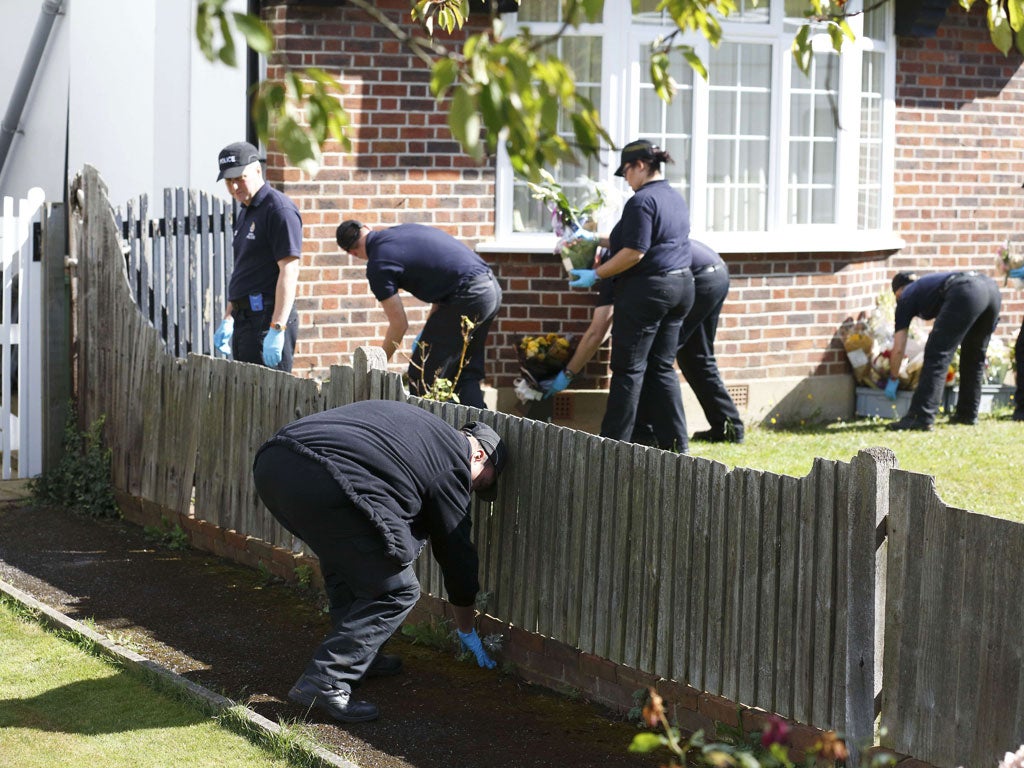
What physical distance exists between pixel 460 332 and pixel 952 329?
3.98 metres

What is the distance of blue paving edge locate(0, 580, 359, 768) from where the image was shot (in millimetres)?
4965

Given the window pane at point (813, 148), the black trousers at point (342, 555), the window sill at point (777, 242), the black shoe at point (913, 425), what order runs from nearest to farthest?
the black trousers at point (342, 555) < the window sill at point (777, 242) < the black shoe at point (913, 425) < the window pane at point (813, 148)

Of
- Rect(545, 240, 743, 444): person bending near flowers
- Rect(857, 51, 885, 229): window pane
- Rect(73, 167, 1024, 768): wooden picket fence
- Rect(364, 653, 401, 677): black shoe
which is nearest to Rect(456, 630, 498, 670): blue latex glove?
Rect(73, 167, 1024, 768): wooden picket fence

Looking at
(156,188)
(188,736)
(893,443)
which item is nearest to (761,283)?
(893,443)

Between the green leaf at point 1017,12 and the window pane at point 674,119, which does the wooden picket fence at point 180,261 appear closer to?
the window pane at point 674,119

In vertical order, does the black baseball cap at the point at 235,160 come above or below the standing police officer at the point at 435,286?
above

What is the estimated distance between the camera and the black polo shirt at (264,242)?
820 cm

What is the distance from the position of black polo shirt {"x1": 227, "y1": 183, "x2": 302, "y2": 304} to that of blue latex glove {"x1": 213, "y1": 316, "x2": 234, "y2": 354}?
0.68ft

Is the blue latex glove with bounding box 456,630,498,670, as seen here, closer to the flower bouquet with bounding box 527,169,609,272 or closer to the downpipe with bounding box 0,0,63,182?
the flower bouquet with bounding box 527,169,609,272

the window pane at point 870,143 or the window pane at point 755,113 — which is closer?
the window pane at point 755,113

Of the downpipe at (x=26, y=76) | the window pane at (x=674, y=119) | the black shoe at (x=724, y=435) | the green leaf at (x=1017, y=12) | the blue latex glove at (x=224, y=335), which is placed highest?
the downpipe at (x=26, y=76)

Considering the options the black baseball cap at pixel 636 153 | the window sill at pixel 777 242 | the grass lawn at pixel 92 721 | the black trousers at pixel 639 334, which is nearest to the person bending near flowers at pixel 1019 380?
the window sill at pixel 777 242

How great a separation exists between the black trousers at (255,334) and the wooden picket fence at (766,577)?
1624 millimetres

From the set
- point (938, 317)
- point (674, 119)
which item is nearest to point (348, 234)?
point (674, 119)
